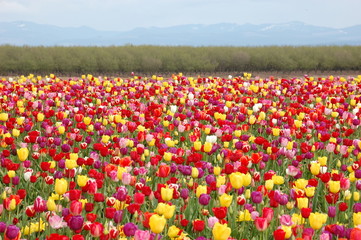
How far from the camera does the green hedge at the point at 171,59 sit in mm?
19953

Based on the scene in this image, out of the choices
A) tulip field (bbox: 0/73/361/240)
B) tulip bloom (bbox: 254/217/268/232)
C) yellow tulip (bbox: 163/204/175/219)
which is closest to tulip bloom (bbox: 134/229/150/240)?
tulip field (bbox: 0/73/361/240)

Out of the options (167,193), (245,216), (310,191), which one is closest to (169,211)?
A: (167,193)

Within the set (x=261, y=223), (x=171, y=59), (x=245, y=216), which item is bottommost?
(x=245, y=216)

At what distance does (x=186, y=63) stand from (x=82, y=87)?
12148 millimetres

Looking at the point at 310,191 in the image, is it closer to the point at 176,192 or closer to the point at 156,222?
the point at 176,192

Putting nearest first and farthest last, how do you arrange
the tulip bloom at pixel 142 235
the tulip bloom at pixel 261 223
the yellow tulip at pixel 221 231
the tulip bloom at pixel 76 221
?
the tulip bloom at pixel 142 235
the yellow tulip at pixel 221 231
the tulip bloom at pixel 76 221
the tulip bloom at pixel 261 223

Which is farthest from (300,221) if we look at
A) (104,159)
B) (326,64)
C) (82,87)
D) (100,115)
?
(326,64)

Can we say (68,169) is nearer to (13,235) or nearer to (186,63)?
(13,235)

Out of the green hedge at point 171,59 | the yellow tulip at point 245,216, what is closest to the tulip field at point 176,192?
the yellow tulip at point 245,216

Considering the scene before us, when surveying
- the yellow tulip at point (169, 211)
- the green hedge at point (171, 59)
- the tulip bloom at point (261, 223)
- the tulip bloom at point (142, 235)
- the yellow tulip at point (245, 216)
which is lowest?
the yellow tulip at point (245, 216)

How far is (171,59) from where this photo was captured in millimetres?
21250

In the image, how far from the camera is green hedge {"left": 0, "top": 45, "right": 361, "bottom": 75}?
20.0 m

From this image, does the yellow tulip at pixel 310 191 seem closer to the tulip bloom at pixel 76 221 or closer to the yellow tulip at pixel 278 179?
the yellow tulip at pixel 278 179

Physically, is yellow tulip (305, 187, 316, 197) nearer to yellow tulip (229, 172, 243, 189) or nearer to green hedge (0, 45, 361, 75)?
yellow tulip (229, 172, 243, 189)
